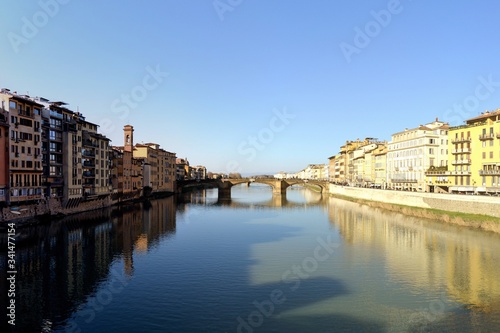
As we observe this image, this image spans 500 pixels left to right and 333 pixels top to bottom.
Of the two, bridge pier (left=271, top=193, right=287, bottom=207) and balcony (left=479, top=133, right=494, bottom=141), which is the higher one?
balcony (left=479, top=133, right=494, bottom=141)

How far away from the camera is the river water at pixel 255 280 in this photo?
2020cm

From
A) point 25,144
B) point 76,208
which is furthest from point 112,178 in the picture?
point 25,144

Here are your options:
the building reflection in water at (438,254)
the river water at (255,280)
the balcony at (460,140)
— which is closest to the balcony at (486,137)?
the balcony at (460,140)

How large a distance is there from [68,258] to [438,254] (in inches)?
1344

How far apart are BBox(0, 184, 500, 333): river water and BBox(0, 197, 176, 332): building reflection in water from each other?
4.1 inches

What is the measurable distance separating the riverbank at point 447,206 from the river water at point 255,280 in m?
2.61

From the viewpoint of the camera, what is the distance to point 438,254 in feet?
116

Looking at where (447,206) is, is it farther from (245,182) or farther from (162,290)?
(245,182)

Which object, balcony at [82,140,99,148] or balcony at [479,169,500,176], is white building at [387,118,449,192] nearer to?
balcony at [479,169,500,176]

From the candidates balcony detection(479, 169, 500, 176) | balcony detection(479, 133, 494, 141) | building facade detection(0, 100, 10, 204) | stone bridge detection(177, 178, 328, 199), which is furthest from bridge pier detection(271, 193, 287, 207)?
building facade detection(0, 100, 10, 204)

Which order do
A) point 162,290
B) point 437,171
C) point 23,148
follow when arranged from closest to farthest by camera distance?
point 162,290, point 23,148, point 437,171

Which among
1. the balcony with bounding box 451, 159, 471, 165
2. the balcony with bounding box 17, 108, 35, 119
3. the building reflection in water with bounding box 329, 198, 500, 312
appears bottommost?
the building reflection in water with bounding box 329, 198, 500, 312

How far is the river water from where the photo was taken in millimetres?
20203

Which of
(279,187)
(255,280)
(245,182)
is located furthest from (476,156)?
(245,182)
